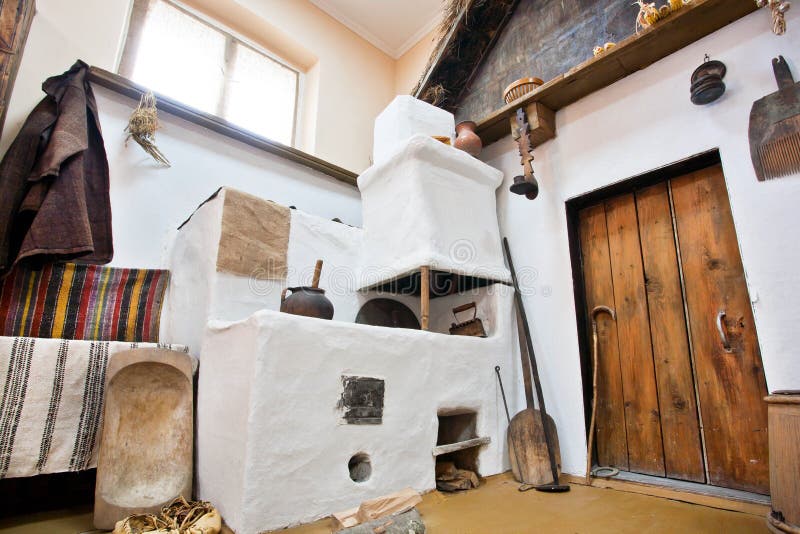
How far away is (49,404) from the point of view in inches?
72.0

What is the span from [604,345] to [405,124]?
2.20 m

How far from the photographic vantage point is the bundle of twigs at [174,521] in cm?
161

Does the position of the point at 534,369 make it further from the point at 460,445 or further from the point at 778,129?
the point at 778,129

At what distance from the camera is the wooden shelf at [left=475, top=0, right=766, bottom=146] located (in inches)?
88.5

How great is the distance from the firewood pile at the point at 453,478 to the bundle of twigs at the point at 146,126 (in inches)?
112

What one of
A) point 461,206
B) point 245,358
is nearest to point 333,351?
point 245,358

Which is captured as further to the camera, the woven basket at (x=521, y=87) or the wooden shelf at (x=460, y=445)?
the woven basket at (x=521, y=87)

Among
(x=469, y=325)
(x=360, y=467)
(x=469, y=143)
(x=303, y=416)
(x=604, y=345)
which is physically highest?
(x=469, y=143)

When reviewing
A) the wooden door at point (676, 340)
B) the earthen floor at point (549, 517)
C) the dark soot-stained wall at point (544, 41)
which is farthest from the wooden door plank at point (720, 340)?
the dark soot-stained wall at point (544, 41)

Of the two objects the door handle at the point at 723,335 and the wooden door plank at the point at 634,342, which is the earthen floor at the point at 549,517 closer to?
the wooden door plank at the point at 634,342

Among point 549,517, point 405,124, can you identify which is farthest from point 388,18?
point 549,517

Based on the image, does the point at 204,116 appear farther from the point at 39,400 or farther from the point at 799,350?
the point at 799,350

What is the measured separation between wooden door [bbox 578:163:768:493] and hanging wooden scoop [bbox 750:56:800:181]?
27 centimetres

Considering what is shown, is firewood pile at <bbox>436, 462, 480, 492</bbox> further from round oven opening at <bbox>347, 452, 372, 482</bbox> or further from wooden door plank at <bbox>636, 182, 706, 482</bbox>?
wooden door plank at <bbox>636, 182, 706, 482</bbox>
